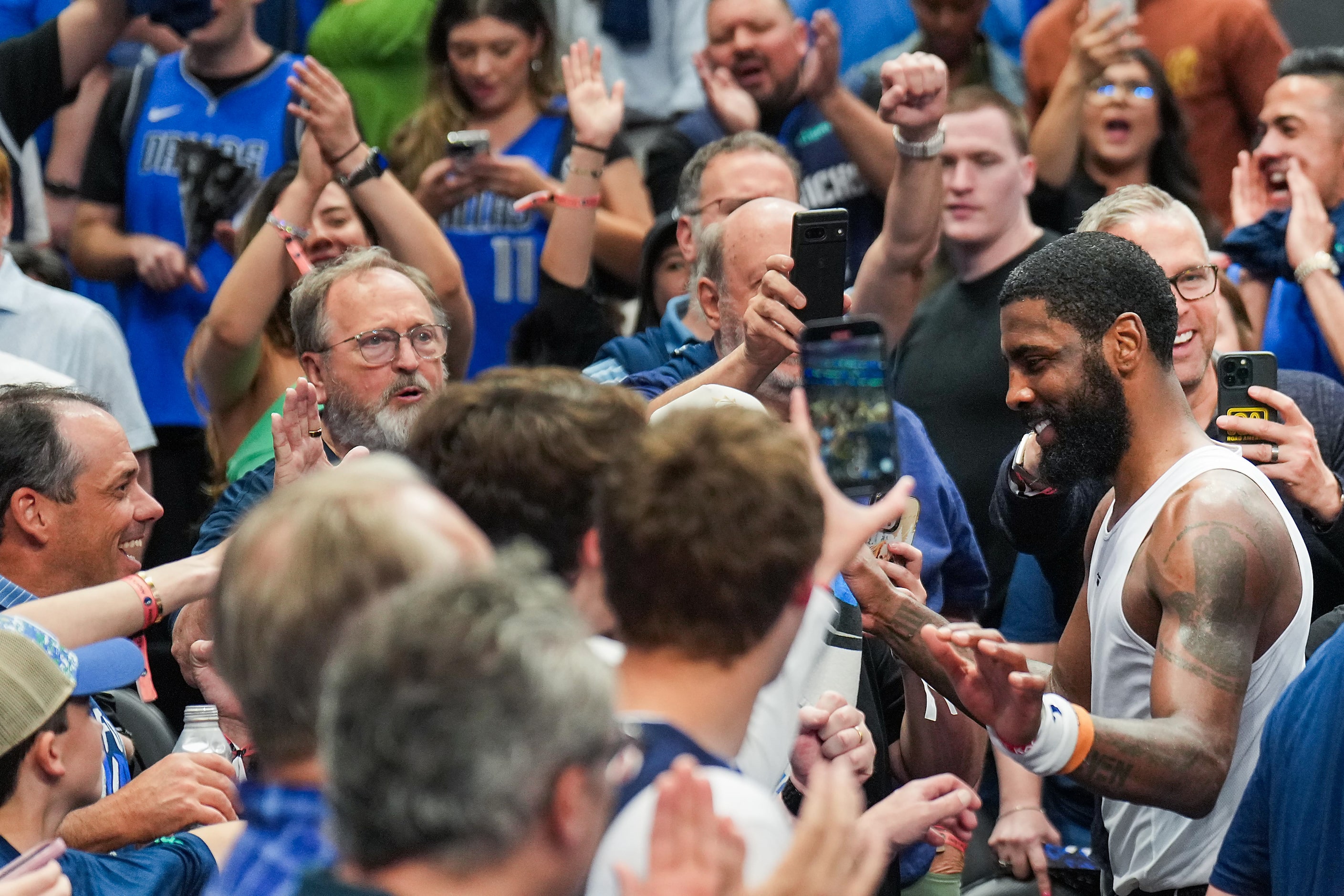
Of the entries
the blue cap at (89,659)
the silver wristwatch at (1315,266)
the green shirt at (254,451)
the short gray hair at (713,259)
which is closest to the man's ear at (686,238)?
the short gray hair at (713,259)

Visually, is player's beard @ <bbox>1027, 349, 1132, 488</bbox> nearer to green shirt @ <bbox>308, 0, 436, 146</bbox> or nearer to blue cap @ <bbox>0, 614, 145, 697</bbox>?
blue cap @ <bbox>0, 614, 145, 697</bbox>

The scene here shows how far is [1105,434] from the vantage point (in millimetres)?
3270

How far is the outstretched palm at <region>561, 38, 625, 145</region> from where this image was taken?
16.5 feet

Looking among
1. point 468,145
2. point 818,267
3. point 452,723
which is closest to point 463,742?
point 452,723

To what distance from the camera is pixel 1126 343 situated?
327 cm

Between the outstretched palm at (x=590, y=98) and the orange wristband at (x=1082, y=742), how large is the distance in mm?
2804

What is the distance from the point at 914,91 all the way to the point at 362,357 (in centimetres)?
162

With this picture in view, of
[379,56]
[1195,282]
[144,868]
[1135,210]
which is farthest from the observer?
[379,56]

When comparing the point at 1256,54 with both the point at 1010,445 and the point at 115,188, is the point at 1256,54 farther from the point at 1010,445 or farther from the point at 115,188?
the point at 115,188

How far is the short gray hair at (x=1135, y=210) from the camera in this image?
14.0 feet

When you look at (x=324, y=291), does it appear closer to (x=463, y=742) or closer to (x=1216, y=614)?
(x=1216, y=614)

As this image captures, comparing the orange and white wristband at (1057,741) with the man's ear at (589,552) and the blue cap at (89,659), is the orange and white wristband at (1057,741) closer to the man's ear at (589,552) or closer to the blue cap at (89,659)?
the man's ear at (589,552)

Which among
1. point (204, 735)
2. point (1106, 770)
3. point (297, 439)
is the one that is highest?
point (297, 439)

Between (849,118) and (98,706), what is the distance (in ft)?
10.3
